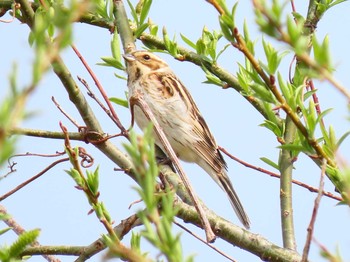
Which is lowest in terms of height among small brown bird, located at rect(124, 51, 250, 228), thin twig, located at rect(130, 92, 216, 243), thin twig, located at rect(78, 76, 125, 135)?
thin twig, located at rect(130, 92, 216, 243)

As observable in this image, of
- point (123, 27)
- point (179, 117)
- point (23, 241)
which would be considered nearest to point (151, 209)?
point (23, 241)

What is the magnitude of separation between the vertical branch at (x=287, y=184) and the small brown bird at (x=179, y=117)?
7.14ft

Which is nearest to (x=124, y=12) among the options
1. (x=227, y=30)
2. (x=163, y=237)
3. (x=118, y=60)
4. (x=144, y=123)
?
(x=118, y=60)

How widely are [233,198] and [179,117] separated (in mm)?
769

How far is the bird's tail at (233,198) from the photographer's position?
5.47m

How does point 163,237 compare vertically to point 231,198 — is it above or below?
below

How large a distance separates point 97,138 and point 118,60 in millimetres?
718

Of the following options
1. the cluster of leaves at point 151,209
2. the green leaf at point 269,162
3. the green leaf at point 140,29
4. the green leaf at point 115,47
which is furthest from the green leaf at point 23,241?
the green leaf at point 140,29

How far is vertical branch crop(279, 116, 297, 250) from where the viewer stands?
3.40 m

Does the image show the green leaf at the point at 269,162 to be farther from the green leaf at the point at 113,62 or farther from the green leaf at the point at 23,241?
the green leaf at the point at 23,241

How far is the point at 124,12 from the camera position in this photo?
3.97 m

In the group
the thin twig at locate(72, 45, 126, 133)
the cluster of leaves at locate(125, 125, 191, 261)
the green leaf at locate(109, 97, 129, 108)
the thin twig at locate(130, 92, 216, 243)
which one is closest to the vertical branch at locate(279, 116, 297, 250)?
the thin twig at locate(72, 45, 126, 133)

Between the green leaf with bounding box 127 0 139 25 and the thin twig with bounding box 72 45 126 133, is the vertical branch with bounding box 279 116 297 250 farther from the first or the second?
the green leaf with bounding box 127 0 139 25

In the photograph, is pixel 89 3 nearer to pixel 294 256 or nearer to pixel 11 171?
pixel 294 256
